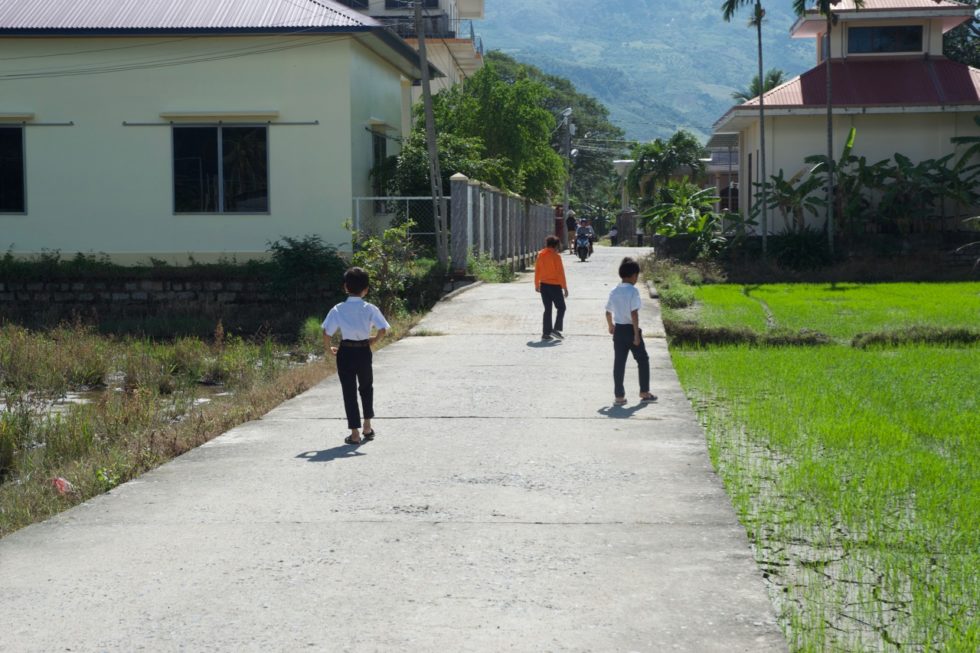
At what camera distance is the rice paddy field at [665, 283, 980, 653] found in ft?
18.0

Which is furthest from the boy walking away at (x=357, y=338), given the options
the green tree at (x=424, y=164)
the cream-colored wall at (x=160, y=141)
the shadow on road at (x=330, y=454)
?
the green tree at (x=424, y=164)

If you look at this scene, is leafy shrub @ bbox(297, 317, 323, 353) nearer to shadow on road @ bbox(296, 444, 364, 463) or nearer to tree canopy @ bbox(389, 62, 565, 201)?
shadow on road @ bbox(296, 444, 364, 463)

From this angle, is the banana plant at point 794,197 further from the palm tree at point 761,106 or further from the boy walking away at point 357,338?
the boy walking away at point 357,338

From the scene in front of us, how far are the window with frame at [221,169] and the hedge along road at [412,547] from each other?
14.7 m

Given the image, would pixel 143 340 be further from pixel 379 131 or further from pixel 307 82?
pixel 379 131

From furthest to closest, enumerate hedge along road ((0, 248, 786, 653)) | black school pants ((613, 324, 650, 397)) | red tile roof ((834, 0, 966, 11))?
1. red tile roof ((834, 0, 966, 11))
2. black school pants ((613, 324, 650, 397))
3. hedge along road ((0, 248, 786, 653))

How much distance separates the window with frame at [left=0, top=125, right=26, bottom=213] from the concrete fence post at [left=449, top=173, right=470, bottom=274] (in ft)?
29.9

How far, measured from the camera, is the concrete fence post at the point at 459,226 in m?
23.7

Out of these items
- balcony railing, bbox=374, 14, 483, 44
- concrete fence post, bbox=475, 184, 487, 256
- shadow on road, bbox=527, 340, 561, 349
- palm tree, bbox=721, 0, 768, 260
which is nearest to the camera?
shadow on road, bbox=527, 340, 561, 349

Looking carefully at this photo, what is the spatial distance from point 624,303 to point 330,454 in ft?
11.8

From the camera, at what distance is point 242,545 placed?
655 cm

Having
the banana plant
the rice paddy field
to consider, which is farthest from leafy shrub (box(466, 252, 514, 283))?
the rice paddy field

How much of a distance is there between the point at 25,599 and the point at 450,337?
36.8ft

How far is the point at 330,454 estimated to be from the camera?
907 cm
